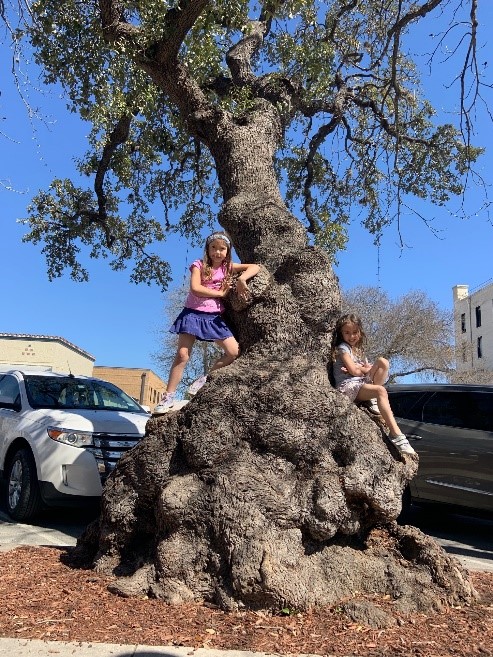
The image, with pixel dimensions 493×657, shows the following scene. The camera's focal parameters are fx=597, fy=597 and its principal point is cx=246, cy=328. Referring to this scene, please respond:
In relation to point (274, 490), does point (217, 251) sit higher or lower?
higher

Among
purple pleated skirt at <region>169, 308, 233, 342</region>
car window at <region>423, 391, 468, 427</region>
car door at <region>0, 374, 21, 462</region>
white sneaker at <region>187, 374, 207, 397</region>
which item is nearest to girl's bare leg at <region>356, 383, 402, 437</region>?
purple pleated skirt at <region>169, 308, 233, 342</region>

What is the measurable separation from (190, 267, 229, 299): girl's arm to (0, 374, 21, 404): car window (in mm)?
4007

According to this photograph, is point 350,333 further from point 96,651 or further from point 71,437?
point 71,437

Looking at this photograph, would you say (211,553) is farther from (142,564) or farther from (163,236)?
(163,236)

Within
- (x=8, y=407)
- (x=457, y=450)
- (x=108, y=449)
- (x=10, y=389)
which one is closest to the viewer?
(x=108, y=449)

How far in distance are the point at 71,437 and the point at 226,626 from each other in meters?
3.69

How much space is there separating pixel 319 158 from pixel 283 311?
617 centimetres

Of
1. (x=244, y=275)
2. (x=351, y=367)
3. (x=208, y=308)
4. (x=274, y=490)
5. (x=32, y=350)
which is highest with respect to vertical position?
(x=32, y=350)

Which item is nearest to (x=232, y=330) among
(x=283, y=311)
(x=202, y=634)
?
(x=283, y=311)

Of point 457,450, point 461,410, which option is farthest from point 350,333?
point 461,410

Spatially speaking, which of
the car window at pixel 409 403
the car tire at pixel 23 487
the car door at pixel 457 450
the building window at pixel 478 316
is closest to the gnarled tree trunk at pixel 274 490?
the car tire at pixel 23 487

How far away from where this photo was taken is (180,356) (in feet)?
16.1

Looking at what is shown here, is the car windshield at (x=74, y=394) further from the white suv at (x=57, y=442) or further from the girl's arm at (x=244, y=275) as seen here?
the girl's arm at (x=244, y=275)

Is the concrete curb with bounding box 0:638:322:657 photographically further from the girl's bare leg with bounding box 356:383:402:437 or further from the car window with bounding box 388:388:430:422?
the car window with bounding box 388:388:430:422
